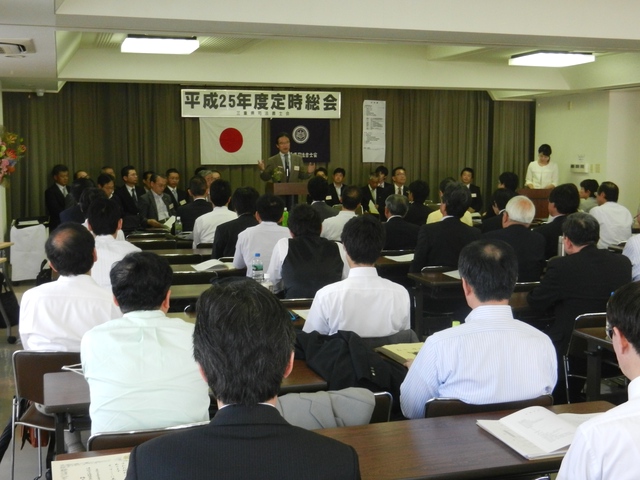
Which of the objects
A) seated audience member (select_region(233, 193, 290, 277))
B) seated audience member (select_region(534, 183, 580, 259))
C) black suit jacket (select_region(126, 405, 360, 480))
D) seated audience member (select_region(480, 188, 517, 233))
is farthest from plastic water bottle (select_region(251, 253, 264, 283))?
black suit jacket (select_region(126, 405, 360, 480))

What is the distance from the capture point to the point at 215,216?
6672 millimetres

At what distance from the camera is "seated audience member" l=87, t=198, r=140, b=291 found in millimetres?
4629

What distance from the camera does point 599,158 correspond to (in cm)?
1142

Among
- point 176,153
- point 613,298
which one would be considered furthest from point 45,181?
point 613,298

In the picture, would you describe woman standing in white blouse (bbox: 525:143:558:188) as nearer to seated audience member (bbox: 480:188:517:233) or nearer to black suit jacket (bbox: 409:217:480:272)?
seated audience member (bbox: 480:188:517:233)

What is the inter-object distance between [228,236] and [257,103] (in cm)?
588

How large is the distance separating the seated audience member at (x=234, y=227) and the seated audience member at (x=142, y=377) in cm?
342

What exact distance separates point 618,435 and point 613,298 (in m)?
0.37

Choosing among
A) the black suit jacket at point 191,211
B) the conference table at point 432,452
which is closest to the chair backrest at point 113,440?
the conference table at point 432,452

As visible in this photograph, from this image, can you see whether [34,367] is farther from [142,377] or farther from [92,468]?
[92,468]

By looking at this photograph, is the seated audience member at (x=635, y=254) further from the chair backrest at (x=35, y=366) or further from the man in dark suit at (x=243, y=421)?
the man in dark suit at (x=243, y=421)

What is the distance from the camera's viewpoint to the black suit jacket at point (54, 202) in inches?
390

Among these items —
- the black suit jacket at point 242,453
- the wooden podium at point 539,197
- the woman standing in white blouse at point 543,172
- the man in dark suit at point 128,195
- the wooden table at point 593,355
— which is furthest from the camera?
the woman standing in white blouse at point 543,172

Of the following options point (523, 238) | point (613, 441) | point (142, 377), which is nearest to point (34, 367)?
point (142, 377)
